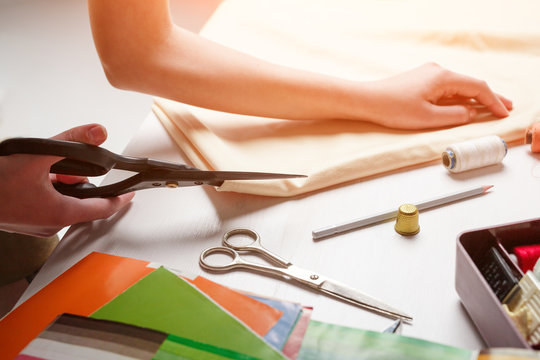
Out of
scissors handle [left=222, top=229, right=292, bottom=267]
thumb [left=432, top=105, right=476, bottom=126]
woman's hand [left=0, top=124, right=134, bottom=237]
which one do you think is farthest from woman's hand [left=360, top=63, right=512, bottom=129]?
woman's hand [left=0, top=124, right=134, bottom=237]

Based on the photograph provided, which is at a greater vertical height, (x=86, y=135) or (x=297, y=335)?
(x=86, y=135)

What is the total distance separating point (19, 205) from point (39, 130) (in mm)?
1217

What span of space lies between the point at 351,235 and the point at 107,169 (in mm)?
270

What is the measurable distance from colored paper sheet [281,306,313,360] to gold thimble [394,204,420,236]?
0.14m

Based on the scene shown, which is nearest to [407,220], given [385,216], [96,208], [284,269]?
[385,216]

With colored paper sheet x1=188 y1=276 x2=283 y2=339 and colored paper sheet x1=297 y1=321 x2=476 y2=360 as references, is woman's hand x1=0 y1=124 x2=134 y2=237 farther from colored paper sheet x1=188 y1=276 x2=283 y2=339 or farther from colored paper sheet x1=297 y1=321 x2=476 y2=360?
colored paper sheet x1=297 y1=321 x2=476 y2=360

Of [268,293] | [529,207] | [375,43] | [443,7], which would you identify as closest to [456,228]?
[529,207]

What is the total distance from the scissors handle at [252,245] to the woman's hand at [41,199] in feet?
0.49

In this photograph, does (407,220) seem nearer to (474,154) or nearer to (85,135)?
(474,154)

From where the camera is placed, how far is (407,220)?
0.56 metres

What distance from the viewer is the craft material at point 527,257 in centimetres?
45

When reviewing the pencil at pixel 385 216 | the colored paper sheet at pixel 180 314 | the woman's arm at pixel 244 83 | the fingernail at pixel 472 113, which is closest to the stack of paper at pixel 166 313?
the colored paper sheet at pixel 180 314

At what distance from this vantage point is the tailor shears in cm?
54

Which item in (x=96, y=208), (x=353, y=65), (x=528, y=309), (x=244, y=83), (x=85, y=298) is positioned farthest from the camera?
(x=353, y=65)
